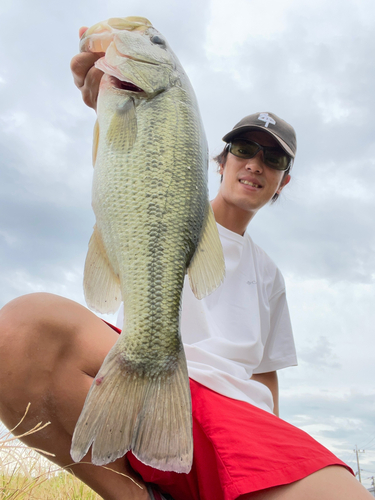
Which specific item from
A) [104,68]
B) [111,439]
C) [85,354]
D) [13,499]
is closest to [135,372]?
[111,439]

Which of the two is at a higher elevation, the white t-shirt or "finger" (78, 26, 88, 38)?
"finger" (78, 26, 88, 38)

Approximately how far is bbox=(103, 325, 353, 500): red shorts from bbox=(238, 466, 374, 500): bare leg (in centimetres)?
3

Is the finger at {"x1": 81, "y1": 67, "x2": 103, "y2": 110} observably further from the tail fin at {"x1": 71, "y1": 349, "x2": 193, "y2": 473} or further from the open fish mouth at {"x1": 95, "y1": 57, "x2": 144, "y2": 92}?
the tail fin at {"x1": 71, "y1": 349, "x2": 193, "y2": 473}

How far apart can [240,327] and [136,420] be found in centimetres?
142

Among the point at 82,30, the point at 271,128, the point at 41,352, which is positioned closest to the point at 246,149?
the point at 271,128

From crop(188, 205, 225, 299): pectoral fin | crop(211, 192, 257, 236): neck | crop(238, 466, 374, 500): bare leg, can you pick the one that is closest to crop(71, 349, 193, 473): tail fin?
crop(188, 205, 225, 299): pectoral fin

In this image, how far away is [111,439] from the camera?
1.46 metres

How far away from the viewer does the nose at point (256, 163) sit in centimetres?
340

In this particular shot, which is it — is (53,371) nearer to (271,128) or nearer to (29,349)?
(29,349)

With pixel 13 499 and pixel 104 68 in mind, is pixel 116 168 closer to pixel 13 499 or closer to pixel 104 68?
pixel 104 68

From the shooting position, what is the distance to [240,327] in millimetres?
2809

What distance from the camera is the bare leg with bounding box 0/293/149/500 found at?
1.92 m

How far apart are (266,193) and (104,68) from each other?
186 cm

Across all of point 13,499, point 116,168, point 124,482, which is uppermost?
point 116,168
